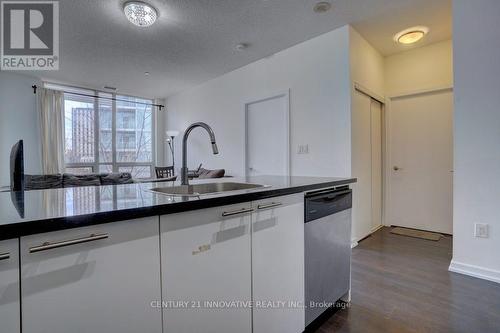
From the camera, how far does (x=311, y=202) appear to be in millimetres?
1403

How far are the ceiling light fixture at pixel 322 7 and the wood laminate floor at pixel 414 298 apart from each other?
2.61 metres

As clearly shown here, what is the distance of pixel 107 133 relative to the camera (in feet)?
18.7

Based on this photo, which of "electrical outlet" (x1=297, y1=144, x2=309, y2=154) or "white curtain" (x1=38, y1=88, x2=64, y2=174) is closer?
"electrical outlet" (x1=297, y1=144, x2=309, y2=154)

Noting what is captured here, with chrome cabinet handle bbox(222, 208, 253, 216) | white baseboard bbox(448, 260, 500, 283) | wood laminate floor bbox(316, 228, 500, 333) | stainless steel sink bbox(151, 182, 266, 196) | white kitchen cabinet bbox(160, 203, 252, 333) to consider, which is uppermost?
stainless steel sink bbox(151, 182, 266, 196)

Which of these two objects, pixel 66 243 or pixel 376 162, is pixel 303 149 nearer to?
pixel 376 162

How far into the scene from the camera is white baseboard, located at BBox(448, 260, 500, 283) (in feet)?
6.87

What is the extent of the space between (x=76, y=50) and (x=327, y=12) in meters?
3.37

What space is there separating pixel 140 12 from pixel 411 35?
315cm

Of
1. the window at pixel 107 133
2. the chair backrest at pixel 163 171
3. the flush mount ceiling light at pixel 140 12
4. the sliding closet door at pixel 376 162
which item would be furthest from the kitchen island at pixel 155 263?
the window at pixel 107 133

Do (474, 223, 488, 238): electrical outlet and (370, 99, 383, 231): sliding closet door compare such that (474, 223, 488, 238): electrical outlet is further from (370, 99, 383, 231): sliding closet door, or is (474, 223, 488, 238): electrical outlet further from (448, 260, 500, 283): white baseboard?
(370, 99, 383, 231): sliding closet door

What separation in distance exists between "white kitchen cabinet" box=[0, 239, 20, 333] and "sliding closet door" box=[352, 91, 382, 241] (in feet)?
9.55

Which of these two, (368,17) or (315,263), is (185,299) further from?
(368,17)

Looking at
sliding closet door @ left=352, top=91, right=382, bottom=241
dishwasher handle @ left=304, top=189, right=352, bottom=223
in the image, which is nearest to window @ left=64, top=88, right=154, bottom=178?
sliding closet door @ left=352, top=91, right=382, bottom=241

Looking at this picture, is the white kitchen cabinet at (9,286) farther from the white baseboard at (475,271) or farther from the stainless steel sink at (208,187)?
the white baseboard at (475,271)
